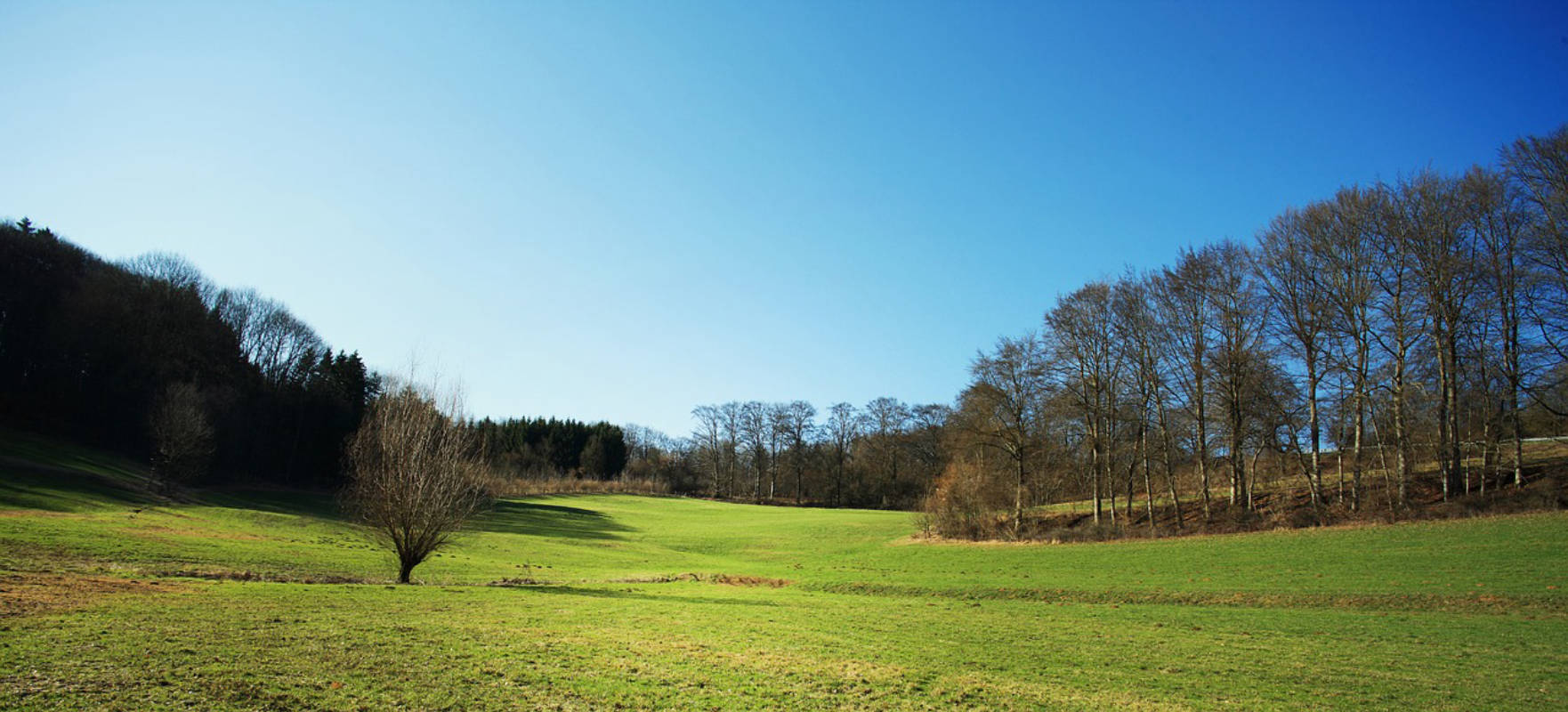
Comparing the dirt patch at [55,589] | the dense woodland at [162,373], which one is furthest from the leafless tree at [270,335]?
the dirt patch at [55,589]

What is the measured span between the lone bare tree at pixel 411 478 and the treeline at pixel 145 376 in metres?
36.0

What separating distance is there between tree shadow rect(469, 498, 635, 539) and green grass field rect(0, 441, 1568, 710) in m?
18.3

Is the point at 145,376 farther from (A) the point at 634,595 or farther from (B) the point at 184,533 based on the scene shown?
(A) the point at 634,595

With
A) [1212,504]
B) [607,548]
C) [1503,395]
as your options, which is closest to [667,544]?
[607,548]

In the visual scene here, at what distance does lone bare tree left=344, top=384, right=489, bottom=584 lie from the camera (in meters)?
23.3

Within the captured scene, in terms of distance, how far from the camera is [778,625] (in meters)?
17.2

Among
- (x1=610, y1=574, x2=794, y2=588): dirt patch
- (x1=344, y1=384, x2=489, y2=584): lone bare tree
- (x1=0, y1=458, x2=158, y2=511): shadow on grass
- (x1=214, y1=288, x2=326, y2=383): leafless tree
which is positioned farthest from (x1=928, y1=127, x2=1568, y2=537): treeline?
(x1=214, y1=288, x2=326, y2=383): leafless tree

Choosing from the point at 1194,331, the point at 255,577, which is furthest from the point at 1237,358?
the point at 255,577

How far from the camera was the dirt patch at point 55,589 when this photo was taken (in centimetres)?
1202

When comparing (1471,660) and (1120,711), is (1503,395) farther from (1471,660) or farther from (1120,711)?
(1120,711)

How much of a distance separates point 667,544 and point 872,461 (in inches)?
2354

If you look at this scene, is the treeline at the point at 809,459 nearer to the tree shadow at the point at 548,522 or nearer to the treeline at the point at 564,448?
the treeline at the point at 564,448

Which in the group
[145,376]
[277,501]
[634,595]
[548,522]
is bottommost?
[548,522]

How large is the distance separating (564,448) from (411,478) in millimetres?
105211
